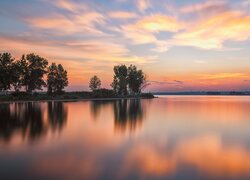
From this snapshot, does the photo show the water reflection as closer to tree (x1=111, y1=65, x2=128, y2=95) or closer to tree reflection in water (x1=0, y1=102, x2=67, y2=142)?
tree reflection in water (x1=0, y1=102, x2=67, y2=142)

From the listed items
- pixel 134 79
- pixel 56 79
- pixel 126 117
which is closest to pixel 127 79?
pixel 134 79

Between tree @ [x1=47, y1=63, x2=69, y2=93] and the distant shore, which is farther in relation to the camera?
tree @ [x1=47, y1=63, x2=69, y2=93]

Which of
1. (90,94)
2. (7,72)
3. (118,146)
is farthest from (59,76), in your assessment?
(118,146)

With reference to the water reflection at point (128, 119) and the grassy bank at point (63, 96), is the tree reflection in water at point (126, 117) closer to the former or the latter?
the water reflection at point (128, 119)

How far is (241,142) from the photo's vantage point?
1602 cm

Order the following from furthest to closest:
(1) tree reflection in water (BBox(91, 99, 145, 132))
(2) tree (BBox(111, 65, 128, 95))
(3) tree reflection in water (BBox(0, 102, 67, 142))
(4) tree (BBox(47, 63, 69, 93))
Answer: (2) tree (BBox(111, 65, 128, 95)), (4) tree (BBox(47, 63, 69, 93)), (1) tree reflection in water (BBox(91, 99, 145, 132)), (3) tree reflection in water (BBox(0, 102, 67, 142))

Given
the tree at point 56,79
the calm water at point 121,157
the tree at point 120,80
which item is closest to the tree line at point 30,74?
the tree at point 56,79

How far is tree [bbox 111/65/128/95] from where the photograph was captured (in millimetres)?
116488

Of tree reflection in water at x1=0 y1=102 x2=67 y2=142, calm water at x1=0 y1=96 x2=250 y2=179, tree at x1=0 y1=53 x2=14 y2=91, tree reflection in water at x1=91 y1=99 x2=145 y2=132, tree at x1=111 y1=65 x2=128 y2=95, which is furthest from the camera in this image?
tree at x1=111 y1=65 x2=128 y2=95

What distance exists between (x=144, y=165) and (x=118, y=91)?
11003 centimetres

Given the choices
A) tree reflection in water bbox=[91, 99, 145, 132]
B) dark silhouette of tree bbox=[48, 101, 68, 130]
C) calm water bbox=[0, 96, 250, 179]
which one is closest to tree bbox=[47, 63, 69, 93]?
tree reflection in water bbox=[91, 99, 145, 132]

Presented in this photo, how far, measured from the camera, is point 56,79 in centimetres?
9031

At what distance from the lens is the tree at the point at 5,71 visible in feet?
213

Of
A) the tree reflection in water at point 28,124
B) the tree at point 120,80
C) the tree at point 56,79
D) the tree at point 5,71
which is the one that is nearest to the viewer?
the tree reflection in water at point 28,124
